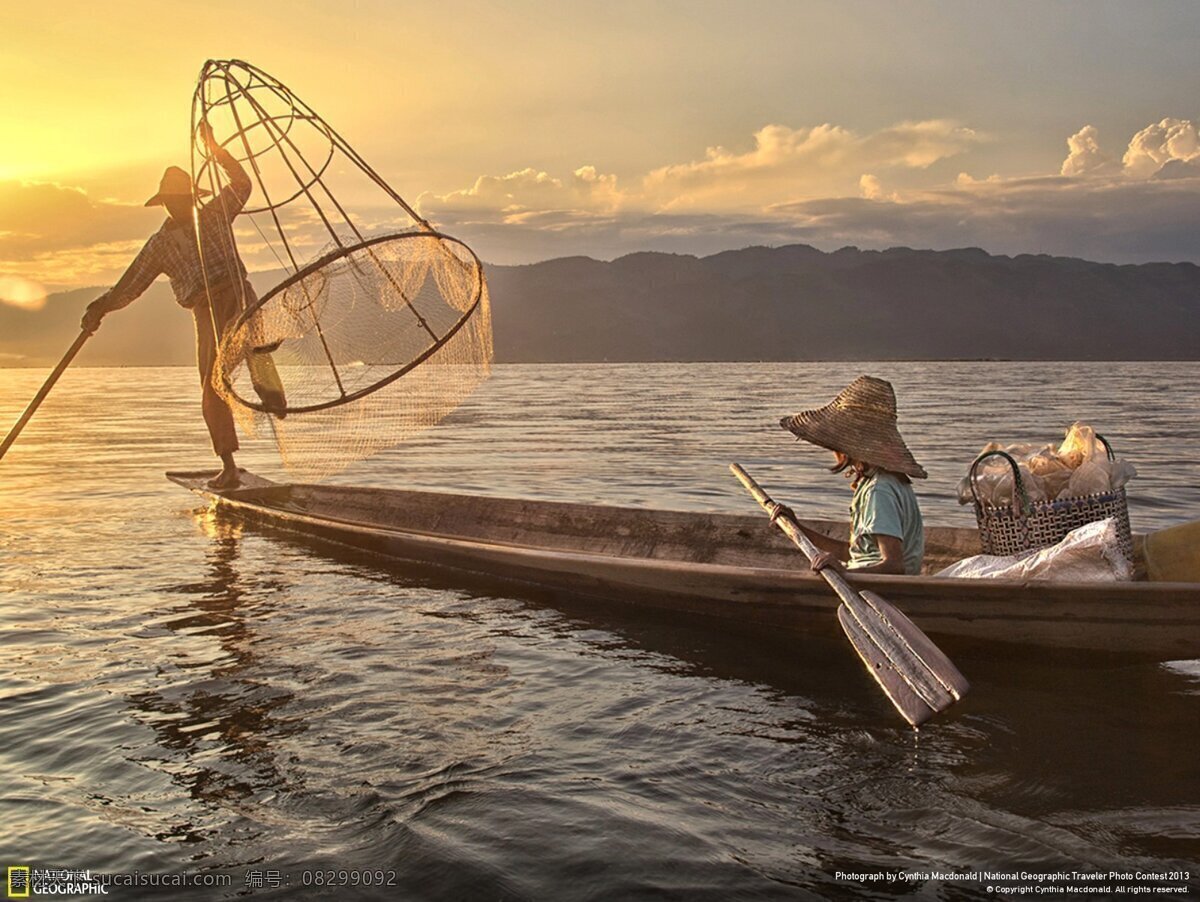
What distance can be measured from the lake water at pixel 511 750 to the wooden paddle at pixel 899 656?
240mm

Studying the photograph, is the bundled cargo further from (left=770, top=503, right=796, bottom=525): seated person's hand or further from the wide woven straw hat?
(left=770, top=503, right=796, bottom=525): seated person's hand

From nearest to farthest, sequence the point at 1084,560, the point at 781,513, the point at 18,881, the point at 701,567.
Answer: the point at 18,881 < the point at 1084,560 < the point at 701,567 < the point at 781,513

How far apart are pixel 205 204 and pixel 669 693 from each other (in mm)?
6341

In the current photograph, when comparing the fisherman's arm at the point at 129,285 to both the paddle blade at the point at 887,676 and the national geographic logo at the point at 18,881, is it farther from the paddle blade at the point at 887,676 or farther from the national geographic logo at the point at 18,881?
the paddle blade at the point at 887,676

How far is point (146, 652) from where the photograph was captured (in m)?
5.55

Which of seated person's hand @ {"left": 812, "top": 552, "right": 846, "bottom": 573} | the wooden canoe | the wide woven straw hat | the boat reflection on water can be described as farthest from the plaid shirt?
seated person's hand @ {"left": 812, "top": 552, "right": 846, "bottom": 573}

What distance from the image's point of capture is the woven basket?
4941 mm

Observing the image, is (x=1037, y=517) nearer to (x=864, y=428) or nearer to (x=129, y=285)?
(x=864, y=428)

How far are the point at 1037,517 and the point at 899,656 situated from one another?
1371 mm

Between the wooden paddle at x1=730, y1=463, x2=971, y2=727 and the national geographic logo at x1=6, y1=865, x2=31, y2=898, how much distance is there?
3217mm

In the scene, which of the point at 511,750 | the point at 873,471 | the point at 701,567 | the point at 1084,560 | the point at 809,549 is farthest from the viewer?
the point at 701,567

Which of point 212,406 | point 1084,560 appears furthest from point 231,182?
point 1084,560

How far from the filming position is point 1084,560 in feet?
15.2

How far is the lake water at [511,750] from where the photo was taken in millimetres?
3262
